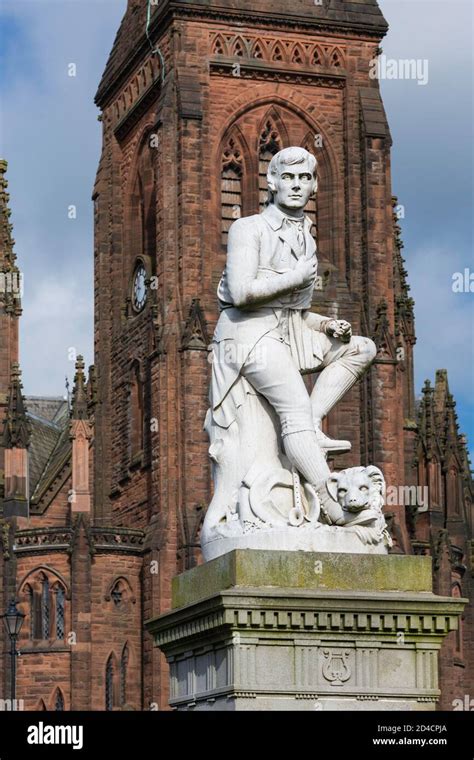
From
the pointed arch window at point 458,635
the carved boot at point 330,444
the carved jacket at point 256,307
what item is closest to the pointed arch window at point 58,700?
the pointed arch window at point 458,635

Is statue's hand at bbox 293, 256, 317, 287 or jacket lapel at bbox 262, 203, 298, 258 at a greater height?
jacket lapel at bbox 262, 203, 298, 258

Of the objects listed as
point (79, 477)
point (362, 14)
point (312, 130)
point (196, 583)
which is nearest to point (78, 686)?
point (79, 477)

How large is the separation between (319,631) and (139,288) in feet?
171

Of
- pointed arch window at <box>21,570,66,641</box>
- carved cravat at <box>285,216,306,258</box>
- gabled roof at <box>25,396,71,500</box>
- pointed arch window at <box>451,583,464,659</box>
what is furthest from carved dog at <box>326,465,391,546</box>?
gabled roof at <box>25,396,71,500</box>

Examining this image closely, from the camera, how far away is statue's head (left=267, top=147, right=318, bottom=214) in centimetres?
1130

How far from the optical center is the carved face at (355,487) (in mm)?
10695

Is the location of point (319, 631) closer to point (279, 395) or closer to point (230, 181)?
point (279, 395)

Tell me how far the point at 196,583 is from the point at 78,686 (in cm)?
4468

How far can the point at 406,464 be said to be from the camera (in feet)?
206

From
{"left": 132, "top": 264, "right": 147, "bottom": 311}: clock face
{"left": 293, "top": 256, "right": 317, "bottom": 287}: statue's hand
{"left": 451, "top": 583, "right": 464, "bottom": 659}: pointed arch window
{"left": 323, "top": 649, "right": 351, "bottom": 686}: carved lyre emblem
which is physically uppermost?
{"left": 132, "top": 264, "right": 147, "bottom": 311}: clock face

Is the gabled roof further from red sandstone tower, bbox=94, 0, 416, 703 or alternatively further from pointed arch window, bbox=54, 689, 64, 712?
pointed arch window, bbox=54, 689, 64, 712

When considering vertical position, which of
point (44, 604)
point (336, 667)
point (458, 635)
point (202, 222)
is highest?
point (202, 222)

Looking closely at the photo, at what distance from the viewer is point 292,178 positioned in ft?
37.2

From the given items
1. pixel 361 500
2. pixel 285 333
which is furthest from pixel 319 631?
pixel 285 333
